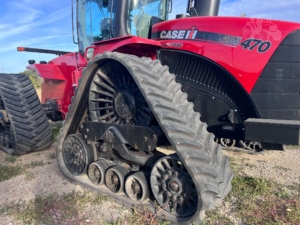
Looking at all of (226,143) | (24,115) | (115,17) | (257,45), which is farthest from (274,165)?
(24,115)

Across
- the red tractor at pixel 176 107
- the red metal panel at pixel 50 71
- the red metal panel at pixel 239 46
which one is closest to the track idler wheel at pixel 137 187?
the red tractor at pixel 176 107

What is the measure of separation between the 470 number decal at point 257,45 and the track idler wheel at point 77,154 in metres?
2.10

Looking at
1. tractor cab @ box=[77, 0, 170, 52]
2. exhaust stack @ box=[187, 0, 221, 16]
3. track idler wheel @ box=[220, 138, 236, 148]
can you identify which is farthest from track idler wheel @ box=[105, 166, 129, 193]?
exhaust stack @ box=[187, 0, 221, 16]

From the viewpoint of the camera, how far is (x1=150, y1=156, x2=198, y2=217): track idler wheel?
2.50 m

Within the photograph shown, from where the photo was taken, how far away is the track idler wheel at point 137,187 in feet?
9.11

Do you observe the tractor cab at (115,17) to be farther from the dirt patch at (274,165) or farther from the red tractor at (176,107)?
the dirt patch at (274,165)

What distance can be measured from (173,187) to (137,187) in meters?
0.47

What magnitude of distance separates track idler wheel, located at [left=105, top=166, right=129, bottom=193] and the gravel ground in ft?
0.56


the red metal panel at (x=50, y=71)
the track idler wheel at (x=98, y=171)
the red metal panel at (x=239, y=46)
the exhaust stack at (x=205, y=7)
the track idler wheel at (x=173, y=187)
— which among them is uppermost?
the exhaust stack at (x=205, y=7)

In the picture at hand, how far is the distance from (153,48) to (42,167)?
95.1 inches

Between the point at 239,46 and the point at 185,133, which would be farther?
the point at 239,46

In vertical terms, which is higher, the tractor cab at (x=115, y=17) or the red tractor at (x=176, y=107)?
the tractor cab at (x=115, y=17)

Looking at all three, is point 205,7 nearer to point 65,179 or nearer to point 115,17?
point 115,17

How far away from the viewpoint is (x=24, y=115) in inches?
179
